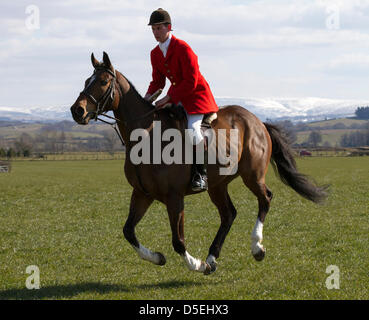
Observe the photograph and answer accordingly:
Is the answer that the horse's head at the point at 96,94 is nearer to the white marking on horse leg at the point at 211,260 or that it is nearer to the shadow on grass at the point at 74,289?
the shadow on grass at the point at 74,289

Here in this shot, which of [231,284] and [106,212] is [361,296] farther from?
[106,212]

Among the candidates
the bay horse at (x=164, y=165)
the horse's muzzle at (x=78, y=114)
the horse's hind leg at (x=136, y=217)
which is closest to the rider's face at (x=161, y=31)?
the bay horse at (x=164, y=165)

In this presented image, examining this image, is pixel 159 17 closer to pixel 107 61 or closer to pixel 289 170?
pixel 107 61

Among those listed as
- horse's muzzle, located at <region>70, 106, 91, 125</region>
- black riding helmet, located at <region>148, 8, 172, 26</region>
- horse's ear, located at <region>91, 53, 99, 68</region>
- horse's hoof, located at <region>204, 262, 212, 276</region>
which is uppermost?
black riding helmet, located at <region>148, 8, 172, 26</region>

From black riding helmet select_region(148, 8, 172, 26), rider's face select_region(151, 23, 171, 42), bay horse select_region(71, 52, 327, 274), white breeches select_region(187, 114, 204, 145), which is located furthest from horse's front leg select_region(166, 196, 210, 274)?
black riding helmet select_region(148, 8, 172, 26)

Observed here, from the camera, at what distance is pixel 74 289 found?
7.45 m

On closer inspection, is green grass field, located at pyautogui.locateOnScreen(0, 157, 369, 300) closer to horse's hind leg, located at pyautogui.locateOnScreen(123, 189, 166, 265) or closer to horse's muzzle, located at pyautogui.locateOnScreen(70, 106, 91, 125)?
horse's hind leg, located at pyautogui.locateOnScreen(123, 189, 166, 265)

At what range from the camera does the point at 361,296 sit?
265 inches

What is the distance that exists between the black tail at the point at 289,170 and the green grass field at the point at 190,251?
1110 mm

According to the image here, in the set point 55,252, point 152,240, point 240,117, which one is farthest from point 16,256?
point 240,117

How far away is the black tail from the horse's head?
4008 millimetres

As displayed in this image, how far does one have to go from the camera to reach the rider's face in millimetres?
7373

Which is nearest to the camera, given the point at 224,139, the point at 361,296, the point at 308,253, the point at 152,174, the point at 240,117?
the point at 361,296

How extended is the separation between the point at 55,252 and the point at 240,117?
460 centimetres
